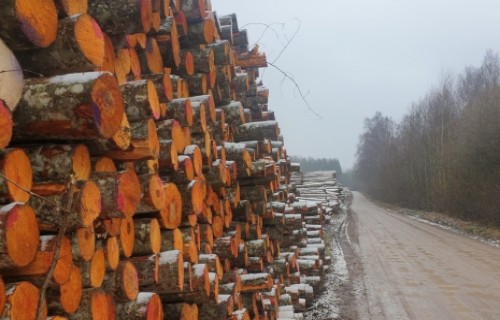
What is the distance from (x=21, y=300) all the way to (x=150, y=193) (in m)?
1.16

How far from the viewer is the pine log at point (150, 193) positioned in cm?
307

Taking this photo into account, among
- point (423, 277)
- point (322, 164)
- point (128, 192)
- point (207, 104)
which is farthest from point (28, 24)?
point (322, 164)

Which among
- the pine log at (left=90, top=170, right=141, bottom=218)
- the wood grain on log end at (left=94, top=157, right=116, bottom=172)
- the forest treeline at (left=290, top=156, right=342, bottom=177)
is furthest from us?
the forest treeline at (left=290, top=156, right=342, bottom=177)

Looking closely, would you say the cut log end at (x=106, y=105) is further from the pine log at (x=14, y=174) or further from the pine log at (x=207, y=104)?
the pine log at (x=207, y=104)

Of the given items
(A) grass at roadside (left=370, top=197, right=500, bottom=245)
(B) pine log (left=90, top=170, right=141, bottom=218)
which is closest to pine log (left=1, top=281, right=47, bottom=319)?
(B) pine log (left=90, top=170, right=141, bottom=218)

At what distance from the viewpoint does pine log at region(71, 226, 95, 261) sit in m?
2.44

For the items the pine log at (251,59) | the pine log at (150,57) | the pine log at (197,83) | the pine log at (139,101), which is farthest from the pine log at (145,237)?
the pine log at (251,59)

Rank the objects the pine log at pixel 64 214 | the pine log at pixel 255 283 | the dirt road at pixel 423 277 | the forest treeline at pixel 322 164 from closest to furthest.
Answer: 1. the pine log at pixel 64 214
2. the pine log at pixel 255 283
3. the dirt road at pixel 423 277
4. the forest treeline at pixel 322 164

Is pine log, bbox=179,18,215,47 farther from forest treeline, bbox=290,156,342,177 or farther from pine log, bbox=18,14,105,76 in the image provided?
forest treeline, bbox=290,156,342,177

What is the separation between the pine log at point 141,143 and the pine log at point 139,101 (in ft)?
0.17

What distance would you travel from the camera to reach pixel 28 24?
2072 mm

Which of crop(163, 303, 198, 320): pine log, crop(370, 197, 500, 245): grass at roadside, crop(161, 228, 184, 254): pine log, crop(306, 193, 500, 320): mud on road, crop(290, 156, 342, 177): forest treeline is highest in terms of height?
crop(290, 156, 342, 177): forest treeline

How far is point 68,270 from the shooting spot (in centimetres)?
235

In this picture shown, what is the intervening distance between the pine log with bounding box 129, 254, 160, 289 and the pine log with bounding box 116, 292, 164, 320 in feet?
0.58
